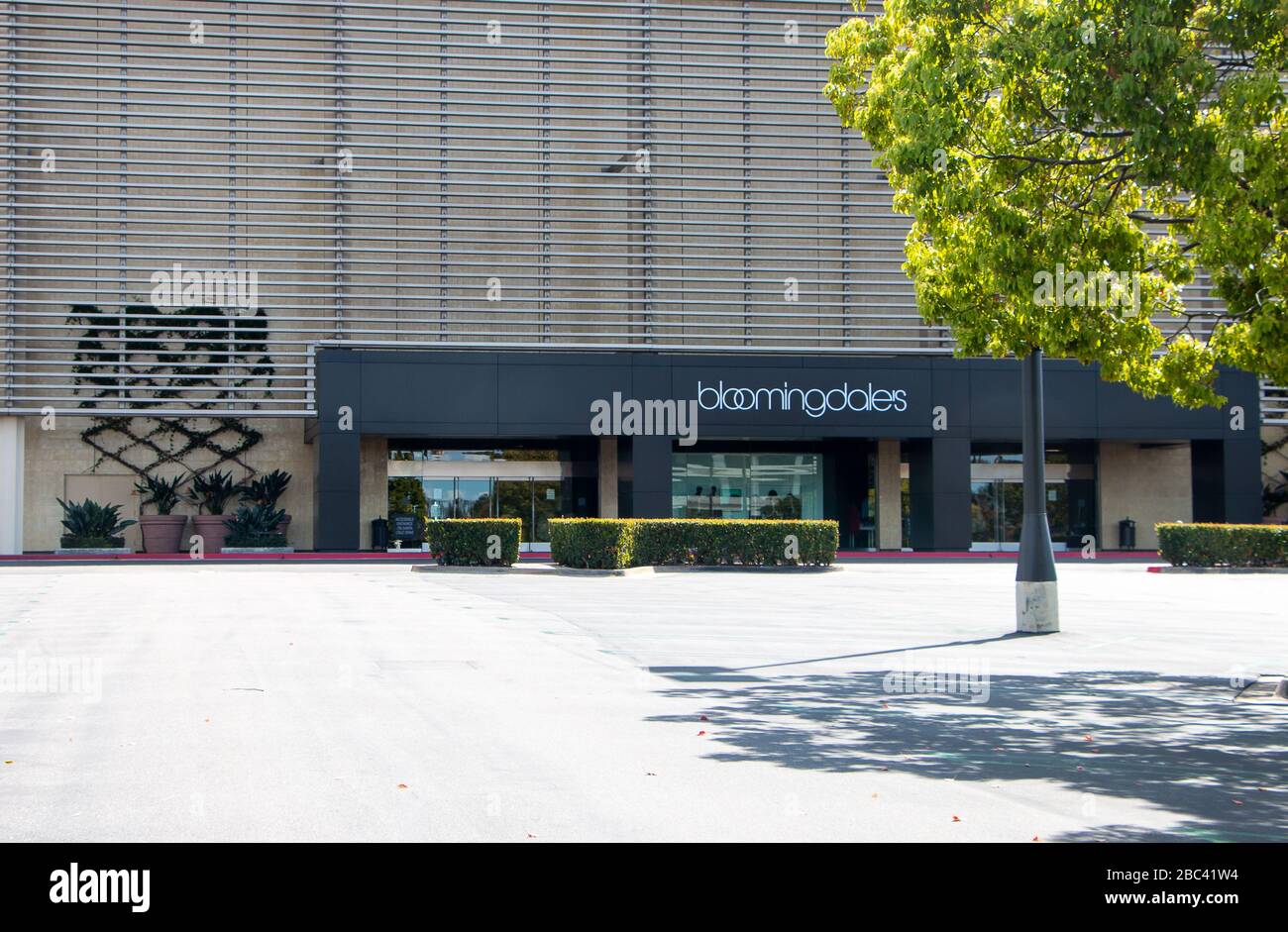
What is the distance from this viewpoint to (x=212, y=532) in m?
36.4

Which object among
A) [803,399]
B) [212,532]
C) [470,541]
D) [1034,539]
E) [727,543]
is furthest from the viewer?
[803,399]

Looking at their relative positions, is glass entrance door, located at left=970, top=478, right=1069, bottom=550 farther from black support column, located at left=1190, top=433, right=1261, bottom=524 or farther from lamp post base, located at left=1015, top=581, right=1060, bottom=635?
lamp post base, located at left=1015, top=581, right=1060, bottom=635

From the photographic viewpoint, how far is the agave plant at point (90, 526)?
117ft

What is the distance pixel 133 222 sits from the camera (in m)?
36.8

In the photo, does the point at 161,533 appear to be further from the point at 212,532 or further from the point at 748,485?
the point at 748,485

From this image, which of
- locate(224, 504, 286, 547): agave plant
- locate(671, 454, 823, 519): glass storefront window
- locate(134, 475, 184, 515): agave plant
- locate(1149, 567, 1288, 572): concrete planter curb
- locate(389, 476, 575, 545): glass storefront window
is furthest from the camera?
locate(671, 454, 823, 519): glass storefront window

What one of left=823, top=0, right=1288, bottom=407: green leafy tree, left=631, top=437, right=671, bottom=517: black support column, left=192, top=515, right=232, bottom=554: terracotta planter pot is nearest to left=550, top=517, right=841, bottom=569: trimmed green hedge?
left=631, top=437, right=671, bottom=517: black support column

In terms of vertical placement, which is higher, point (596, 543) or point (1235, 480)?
point (1235, 480)

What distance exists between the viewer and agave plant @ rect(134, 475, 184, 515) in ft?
122

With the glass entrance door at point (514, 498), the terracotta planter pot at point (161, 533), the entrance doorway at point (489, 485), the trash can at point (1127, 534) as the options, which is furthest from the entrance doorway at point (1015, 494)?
the terracotta planter pot at point (161, 533)

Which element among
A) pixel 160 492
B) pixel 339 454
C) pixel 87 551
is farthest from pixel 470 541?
pixel 87 551

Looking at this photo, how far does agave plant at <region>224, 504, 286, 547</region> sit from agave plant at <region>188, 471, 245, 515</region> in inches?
67.3

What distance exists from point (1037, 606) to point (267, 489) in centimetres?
2713

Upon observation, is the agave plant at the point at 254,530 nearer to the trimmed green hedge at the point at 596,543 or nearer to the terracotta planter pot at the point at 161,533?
the terracotta planter pot at the point at 161,533
